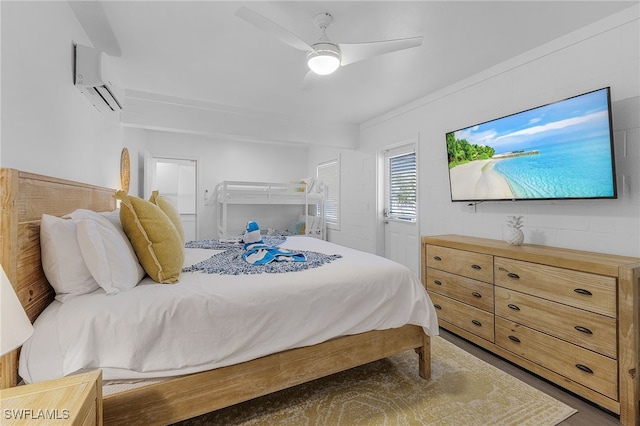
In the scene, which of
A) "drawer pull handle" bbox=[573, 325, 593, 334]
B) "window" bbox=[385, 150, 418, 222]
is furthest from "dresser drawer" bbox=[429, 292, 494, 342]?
"window" bbox=[385, 150, 418, 222]

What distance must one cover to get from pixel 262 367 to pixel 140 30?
245 centimetres

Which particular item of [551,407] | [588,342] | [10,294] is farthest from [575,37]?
[10,294]

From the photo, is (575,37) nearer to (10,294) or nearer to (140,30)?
(140,30)

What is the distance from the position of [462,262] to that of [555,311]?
0.70 meters

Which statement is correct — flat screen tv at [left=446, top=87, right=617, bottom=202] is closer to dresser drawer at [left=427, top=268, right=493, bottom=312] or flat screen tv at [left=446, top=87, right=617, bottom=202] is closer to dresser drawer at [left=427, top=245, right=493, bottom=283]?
dresser drawer at [left=427, top=245, right=493, bottom=283]

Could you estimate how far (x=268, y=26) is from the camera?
5.58ft

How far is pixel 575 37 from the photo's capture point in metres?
2.15

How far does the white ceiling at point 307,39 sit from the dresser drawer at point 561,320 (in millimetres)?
1912

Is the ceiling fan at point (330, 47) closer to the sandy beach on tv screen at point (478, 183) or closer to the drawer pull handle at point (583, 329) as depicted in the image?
the sandy beach on tv screen at point (478, 183)

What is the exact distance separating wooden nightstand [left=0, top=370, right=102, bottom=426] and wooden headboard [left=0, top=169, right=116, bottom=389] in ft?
1.12

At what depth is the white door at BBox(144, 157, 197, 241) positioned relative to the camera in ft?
17.3

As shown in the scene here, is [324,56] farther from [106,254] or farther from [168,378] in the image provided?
[168,378]

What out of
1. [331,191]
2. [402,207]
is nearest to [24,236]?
[402,207]

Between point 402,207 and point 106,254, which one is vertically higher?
point 402,207
